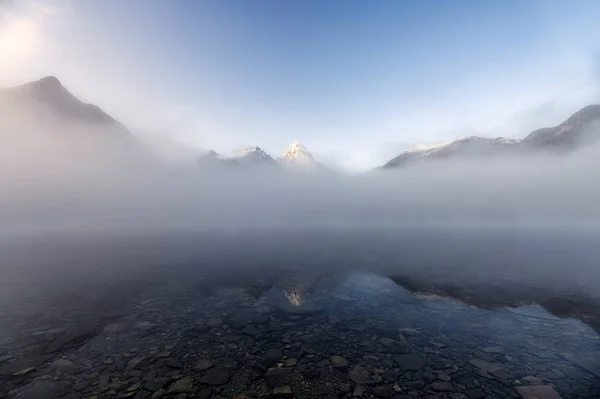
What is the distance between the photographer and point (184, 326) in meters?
14.1

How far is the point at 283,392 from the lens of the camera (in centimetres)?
873

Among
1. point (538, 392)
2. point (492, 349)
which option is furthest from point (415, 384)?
point (492, 349)

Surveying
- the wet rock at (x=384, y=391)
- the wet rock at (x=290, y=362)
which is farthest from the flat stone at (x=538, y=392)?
the wet rock at (x=290, y=362)

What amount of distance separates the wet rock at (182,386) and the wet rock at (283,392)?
2828 mm

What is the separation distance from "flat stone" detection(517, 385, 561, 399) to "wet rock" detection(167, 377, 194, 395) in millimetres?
10824

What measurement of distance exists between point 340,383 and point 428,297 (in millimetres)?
12665

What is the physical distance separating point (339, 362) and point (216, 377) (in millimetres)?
4675

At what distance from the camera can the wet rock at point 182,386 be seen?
28.6 ft

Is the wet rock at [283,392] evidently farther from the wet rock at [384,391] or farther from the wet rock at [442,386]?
the wet rock at [442,386]

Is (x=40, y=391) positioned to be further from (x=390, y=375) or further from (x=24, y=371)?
(x=390, y=375)

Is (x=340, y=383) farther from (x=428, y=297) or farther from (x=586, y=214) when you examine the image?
(x=586, y=214)

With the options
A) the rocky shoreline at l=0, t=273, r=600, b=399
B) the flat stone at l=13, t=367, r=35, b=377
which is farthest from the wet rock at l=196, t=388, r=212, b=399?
the flat stone at l=13, t=367, r=35, b=377

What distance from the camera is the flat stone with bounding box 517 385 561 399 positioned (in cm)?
845

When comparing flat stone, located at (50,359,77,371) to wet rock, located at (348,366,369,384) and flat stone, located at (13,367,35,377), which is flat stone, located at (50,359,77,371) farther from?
wet rock, located at (348,366,369,384)
